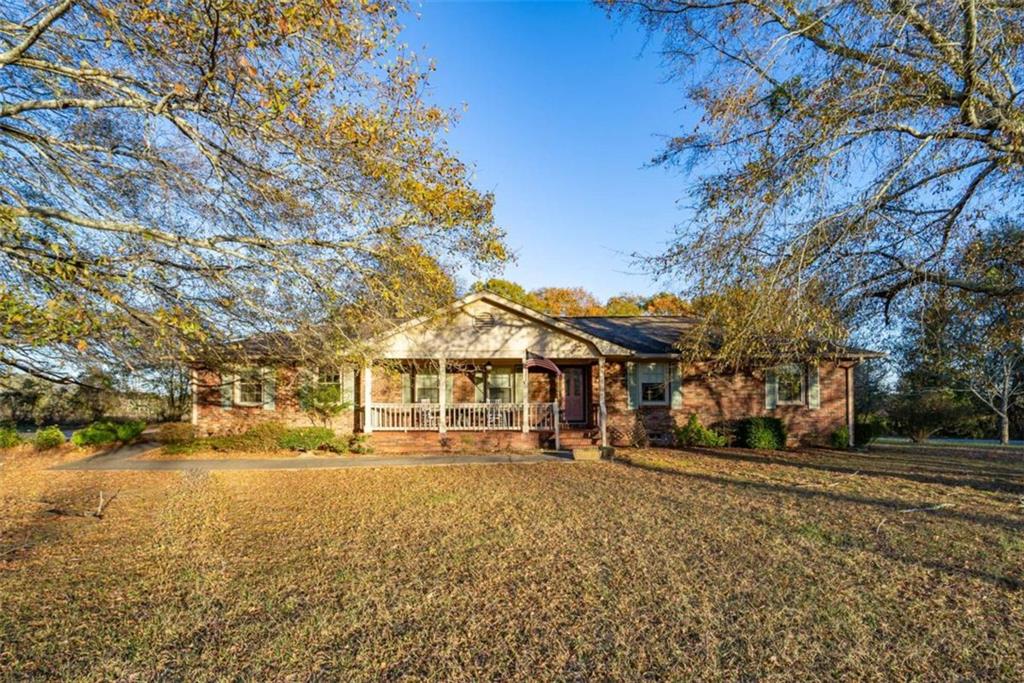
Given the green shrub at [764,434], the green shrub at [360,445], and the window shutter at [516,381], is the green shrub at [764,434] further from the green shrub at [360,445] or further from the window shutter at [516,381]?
the green shrub at [360,445]

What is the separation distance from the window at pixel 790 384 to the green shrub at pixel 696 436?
262 centimetres

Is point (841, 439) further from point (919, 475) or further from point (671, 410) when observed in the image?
point (919, 475)

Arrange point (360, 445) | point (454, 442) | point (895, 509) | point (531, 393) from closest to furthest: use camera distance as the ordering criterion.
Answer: point (895, 509), point (360, 445), point (454, 442), point (531, 393)

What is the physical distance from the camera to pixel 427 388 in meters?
17.9

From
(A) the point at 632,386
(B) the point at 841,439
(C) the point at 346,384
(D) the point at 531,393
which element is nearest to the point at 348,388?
(C) the point at 346,384

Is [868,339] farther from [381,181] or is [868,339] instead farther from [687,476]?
[381,181]

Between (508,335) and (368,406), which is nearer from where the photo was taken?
(368,406)

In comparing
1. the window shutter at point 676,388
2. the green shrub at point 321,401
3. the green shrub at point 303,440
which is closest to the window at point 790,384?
the window shutter at point 676,388

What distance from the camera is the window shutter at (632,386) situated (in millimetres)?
17328

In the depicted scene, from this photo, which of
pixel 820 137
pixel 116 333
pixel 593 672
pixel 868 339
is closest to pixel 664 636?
pixel 593 672

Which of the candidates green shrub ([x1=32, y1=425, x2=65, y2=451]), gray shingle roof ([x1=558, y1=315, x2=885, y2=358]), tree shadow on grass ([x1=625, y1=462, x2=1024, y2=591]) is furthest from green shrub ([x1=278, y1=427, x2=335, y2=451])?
tree shadow on grass ([x1=625, y1=462, x2=1024, y2=591])

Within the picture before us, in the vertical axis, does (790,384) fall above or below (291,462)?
above

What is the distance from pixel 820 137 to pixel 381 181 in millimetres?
5611

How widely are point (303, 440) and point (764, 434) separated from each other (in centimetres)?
1329
